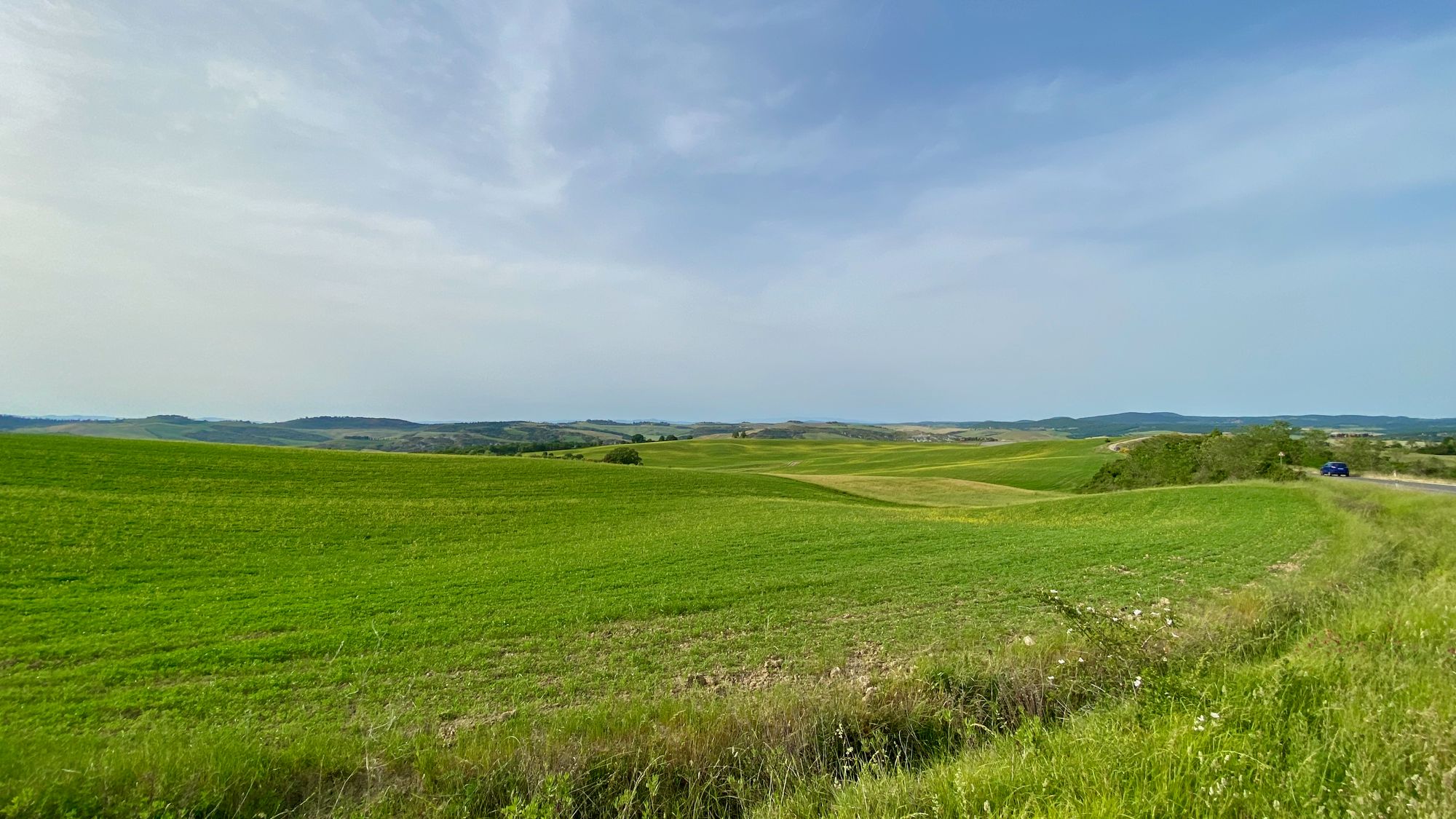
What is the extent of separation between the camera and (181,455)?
2912 cm

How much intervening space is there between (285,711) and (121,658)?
4002mm

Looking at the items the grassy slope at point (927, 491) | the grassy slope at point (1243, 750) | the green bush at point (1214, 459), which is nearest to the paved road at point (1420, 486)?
the green bush at point (1214, 459)

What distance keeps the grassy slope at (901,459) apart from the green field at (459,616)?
43.5m

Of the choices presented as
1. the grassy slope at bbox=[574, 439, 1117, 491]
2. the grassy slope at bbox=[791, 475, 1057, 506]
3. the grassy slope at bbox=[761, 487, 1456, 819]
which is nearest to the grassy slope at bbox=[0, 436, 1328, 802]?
the grassy slope at bbox=[761, 487, 1456, 819]

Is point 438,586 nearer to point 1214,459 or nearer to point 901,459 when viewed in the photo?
point 1214,459

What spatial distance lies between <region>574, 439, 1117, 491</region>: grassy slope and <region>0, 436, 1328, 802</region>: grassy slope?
44.3 m

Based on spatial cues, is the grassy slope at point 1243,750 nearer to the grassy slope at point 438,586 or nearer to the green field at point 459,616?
the green field at point 459,616

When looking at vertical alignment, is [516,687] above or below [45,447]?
below

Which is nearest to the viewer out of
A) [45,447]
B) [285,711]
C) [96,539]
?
[285,711]

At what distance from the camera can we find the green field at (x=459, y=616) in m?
4.94

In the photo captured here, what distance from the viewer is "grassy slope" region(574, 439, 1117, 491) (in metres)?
72.9

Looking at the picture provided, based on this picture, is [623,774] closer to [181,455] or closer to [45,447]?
[181,455]

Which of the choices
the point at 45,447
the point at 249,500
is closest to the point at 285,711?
the point at 249,500

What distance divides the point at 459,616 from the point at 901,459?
91.9 m
